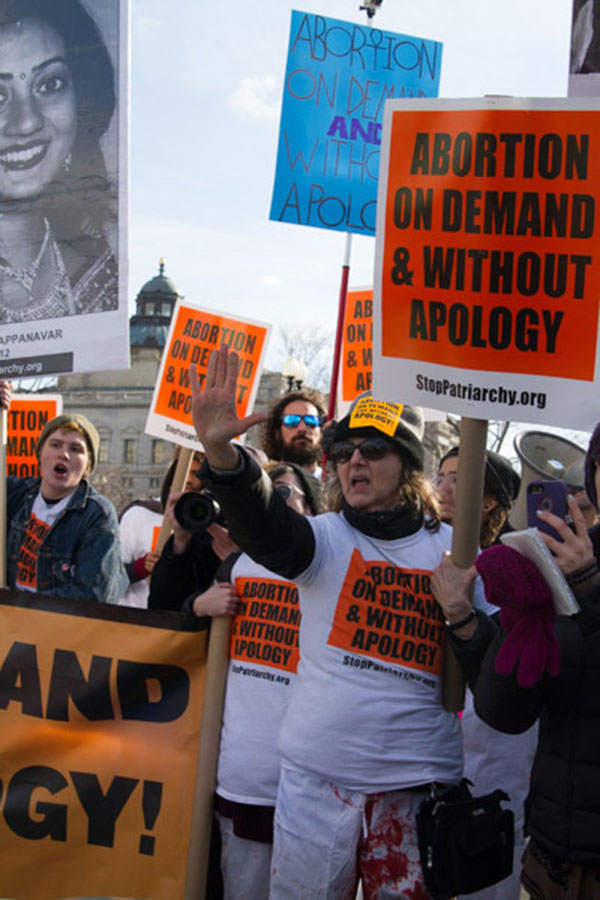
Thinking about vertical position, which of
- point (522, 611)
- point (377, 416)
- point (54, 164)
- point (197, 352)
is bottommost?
point (522, 611)

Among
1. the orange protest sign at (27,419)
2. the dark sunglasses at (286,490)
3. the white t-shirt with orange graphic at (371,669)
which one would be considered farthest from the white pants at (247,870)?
the orange protest sign at (27,419)

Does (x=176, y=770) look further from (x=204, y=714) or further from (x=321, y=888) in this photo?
(x=321, y=888)

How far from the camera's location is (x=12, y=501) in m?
4.61

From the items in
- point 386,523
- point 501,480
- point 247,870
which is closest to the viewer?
point 386,523

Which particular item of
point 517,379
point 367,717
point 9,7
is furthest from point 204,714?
point 9,7

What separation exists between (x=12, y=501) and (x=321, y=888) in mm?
2637

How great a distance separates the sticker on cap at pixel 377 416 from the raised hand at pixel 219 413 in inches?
14.4

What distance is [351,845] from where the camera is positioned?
2.64 m

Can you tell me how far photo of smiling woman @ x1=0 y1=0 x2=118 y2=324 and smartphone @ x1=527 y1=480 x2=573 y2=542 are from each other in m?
2.23

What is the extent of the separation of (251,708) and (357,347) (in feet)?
12.8

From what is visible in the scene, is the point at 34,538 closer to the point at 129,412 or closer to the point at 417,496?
the point at 417,496

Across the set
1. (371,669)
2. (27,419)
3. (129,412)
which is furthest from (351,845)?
(129,412)

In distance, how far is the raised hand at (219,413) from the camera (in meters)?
2.57

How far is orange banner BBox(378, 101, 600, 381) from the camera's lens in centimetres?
266
